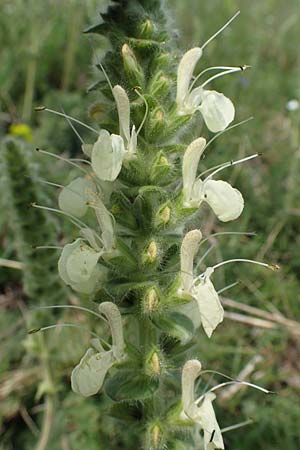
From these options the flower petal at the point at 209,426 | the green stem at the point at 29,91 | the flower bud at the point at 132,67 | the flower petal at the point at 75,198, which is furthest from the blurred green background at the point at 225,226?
the flower petal at the point at 209,426

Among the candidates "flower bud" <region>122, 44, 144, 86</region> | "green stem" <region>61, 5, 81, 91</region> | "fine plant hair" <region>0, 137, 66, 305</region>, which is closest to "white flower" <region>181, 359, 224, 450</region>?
"flower bud" <region>122, 44, 144, 86</region>

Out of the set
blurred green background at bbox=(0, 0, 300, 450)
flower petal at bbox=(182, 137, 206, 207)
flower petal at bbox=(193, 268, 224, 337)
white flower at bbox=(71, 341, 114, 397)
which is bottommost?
blurred green background at bbox=(0, 0, 300, 450)

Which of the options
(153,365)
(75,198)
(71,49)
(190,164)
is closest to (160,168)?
(190,164)

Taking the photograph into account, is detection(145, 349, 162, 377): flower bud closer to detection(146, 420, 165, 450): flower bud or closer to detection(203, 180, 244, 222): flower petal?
detection(146, 420, 165, 450): flower bud

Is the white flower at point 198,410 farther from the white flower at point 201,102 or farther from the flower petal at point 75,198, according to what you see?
the white flower at point 201,102

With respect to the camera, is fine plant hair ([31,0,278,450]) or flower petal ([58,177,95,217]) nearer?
fine plant hair ([31,0,278,450])

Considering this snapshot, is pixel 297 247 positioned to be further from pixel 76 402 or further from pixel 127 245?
pixel 127 245

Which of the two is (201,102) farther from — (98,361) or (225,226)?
(225,226)
